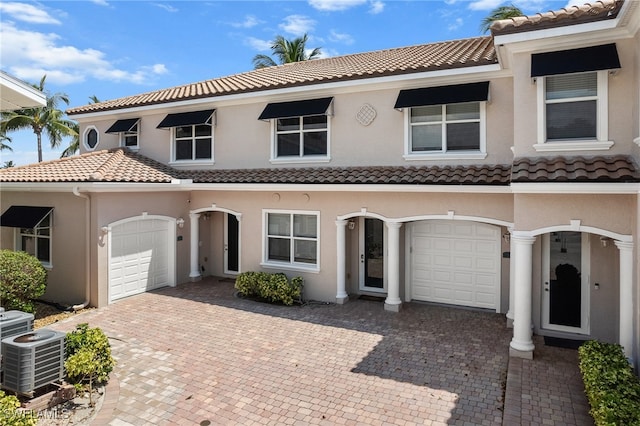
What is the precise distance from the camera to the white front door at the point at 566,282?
431 inches

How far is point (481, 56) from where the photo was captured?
13.4 metres

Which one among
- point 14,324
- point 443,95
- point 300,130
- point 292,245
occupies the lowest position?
point 14,324

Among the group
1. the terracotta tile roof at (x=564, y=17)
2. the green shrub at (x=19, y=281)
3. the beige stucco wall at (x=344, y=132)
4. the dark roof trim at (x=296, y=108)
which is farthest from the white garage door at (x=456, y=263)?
the green shrub at (x=19, y=281)

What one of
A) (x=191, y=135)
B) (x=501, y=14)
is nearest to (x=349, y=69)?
(x=191, y=135)

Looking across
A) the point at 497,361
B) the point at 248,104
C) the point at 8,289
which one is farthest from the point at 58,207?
the point at 497,361

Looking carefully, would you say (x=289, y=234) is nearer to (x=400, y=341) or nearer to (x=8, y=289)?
(x=400, y=341)

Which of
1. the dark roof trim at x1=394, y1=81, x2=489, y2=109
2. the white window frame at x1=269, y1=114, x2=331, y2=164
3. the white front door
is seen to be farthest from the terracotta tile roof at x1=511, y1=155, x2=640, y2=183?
the white window frame at x1=269, y1=114, x2=331, y2=164

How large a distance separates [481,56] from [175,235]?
550 inches

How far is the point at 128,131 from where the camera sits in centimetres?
1998

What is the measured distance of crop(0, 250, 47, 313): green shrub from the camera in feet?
40.4

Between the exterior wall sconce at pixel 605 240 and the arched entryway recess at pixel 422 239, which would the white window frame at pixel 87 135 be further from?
the exterior wall sconce at pixel 605 240

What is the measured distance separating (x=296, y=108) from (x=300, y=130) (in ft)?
3.31

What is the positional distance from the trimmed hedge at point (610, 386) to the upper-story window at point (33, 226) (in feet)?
56.6

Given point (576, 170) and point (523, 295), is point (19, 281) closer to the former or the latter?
point (523, 295)
